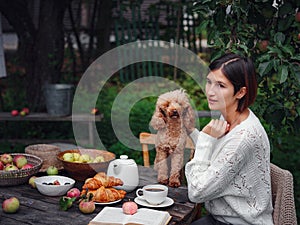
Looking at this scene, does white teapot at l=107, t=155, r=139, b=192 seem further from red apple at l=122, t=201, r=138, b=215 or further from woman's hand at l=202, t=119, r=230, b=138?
woman's hand at l=202, t=119, r=230, b=138

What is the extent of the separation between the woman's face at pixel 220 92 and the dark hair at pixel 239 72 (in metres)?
0.02

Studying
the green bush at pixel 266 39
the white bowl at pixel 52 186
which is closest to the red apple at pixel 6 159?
the white bowl at pixel 52 186

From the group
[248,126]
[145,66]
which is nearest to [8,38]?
[145,66]

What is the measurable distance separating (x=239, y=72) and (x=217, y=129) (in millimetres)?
289

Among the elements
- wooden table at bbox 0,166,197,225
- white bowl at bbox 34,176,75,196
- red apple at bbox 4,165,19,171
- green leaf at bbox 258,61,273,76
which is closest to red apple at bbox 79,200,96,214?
wooden table at bbox 0,166,197,225

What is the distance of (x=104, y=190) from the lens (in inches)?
87.6

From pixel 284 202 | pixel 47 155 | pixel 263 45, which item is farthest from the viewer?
pixel 263 45

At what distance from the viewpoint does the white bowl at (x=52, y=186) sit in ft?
7.49

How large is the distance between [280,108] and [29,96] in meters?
3.73

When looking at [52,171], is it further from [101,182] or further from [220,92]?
[220,92]

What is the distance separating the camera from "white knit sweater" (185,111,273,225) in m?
2.08

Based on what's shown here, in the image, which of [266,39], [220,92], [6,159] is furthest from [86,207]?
[266,39]

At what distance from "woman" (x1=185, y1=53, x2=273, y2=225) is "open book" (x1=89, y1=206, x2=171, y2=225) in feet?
0.68

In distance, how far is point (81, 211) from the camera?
2.11 metres
